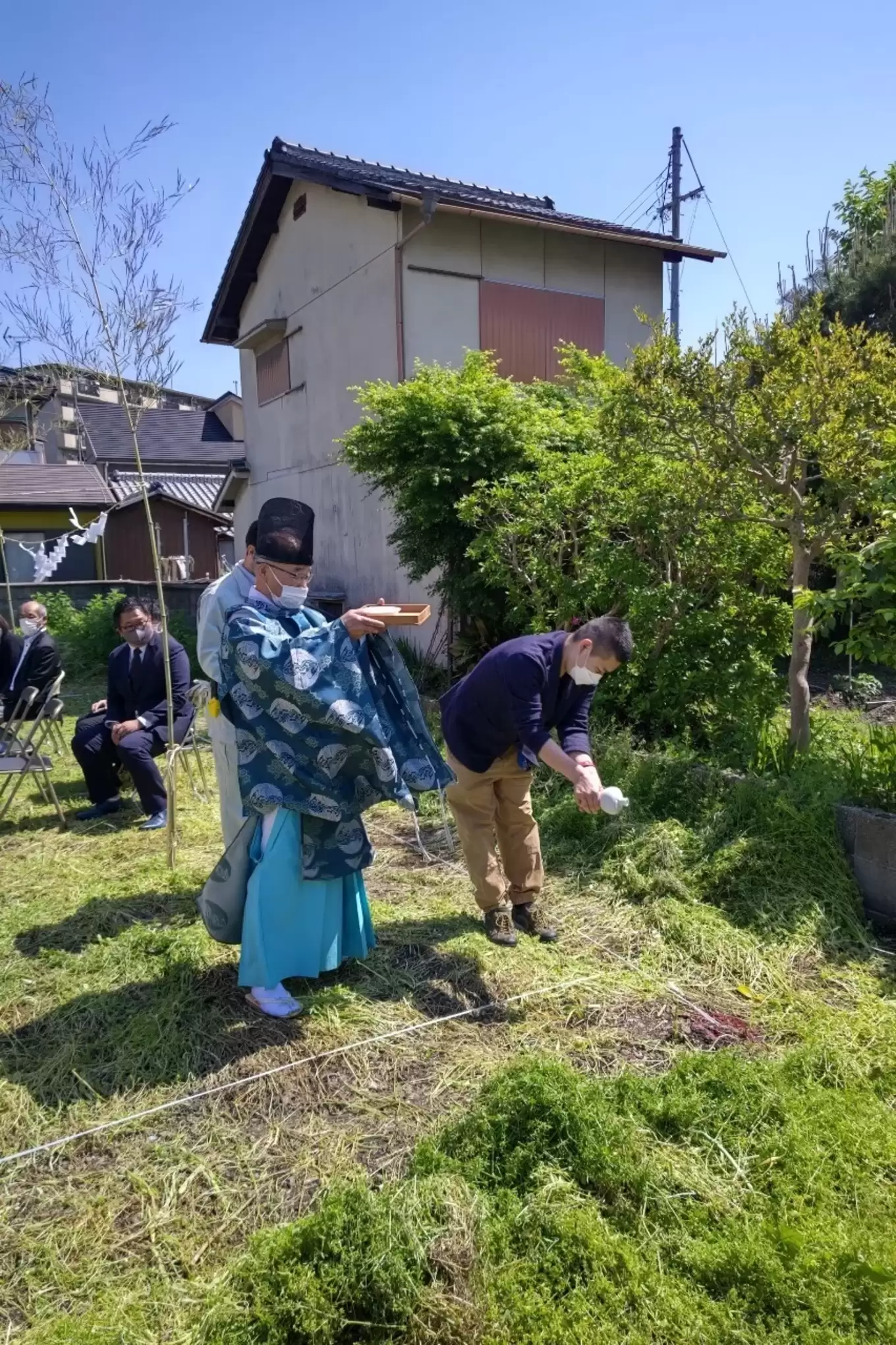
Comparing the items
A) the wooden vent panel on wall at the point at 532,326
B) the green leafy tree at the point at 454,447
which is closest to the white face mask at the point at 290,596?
the green leafy tree at the point at 454,447

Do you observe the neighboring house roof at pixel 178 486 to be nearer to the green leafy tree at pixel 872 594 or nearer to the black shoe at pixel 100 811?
the black shoe at pixel 100 811

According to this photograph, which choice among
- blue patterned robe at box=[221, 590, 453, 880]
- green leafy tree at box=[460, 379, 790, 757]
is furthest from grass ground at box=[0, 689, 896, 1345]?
green leafy tree at box=[460, 379, 790, 757]

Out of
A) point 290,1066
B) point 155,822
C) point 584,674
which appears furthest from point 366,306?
point 290,1066

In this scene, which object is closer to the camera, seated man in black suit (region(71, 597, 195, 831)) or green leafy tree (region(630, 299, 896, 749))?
green leafy tree (region(630, 299, 896, 749))

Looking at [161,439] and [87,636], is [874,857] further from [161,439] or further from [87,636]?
[161,439]

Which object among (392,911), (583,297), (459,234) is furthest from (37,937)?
(583,297)

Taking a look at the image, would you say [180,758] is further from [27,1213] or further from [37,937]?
[27,1213]

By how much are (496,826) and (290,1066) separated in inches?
54.9

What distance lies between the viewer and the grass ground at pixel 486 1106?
6.26ft

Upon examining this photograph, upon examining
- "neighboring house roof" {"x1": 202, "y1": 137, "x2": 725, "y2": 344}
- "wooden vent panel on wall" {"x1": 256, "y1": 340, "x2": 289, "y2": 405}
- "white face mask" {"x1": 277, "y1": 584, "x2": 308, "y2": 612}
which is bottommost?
"white face mask" {"x1": 277, "y1": 584, "x2": 308, "y2": 612}

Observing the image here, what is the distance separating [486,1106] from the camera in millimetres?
2424

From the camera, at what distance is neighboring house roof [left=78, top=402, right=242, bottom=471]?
28.3 meters

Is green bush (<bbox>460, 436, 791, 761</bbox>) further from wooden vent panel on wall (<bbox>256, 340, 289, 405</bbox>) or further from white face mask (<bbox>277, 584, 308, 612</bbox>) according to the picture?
wooden vent panel on wall (<bbox>256, 340, 289, 405</bbox>)

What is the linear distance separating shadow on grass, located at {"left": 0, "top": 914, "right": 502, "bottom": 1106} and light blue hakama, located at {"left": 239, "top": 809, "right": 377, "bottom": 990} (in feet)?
0.57
